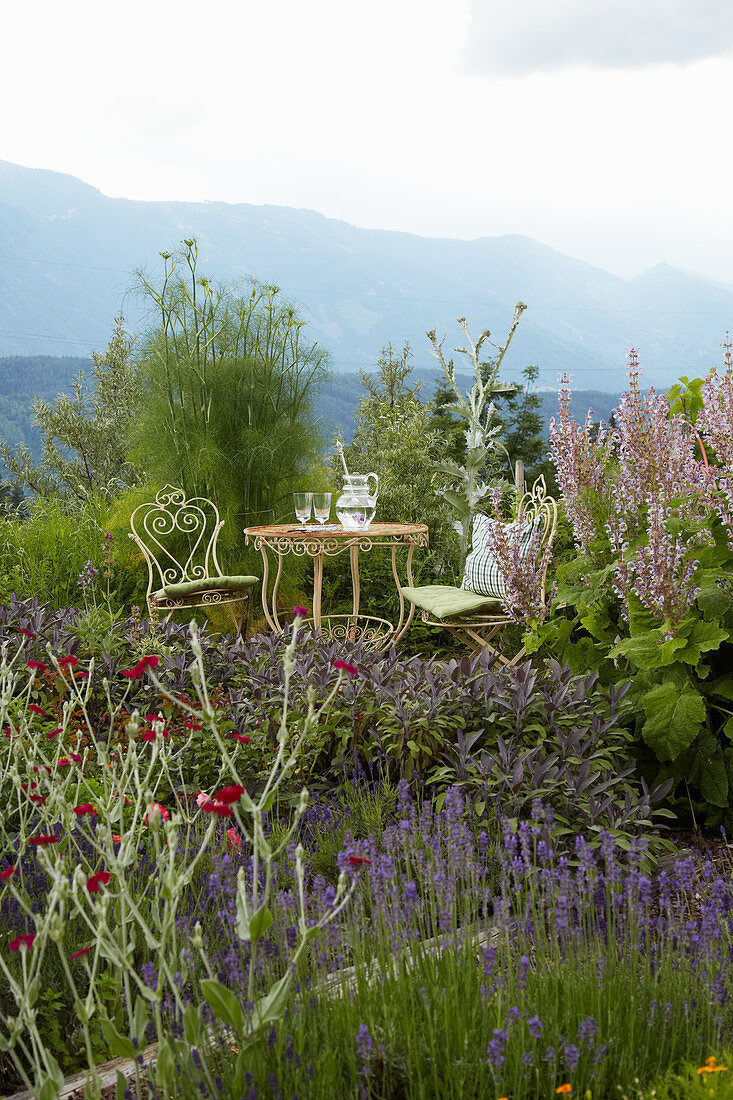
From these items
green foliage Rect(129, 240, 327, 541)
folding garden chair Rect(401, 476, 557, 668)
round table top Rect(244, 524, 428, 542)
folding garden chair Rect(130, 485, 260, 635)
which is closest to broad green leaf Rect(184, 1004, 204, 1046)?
folding garden chair Rect(401, 476, 557, 668)

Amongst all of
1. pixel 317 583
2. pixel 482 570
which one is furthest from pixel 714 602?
pixel 317 583

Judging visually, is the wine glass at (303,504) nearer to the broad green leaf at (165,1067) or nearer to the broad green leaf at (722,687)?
the broad green leaf at (722,687)

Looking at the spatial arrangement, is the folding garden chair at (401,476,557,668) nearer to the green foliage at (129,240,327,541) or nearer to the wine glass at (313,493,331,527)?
the wine glass at (313,493,331,527)

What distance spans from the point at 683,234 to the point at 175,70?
383 ft

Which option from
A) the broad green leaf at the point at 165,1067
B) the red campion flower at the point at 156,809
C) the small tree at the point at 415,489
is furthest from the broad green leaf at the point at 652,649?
the small tree at the point at 415,489

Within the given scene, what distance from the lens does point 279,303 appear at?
666 cm

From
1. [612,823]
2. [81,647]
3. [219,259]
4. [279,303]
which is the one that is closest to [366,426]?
[279,303]

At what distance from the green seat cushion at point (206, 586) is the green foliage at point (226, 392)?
0.76 meters

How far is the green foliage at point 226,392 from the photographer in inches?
247

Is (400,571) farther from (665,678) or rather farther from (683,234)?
(683,234)

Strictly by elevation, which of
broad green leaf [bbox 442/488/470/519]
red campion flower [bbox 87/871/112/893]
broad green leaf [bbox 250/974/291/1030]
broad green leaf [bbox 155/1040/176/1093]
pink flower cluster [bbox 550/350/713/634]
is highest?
pink flower cluster [bbox 550/350/713/634]

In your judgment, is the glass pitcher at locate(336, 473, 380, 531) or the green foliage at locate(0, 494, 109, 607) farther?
the green foliage at locate(0, 494, 109, 607)

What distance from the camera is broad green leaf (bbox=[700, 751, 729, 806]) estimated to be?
2.68 metres

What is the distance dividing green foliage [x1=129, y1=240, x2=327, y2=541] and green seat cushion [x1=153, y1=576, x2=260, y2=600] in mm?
758
